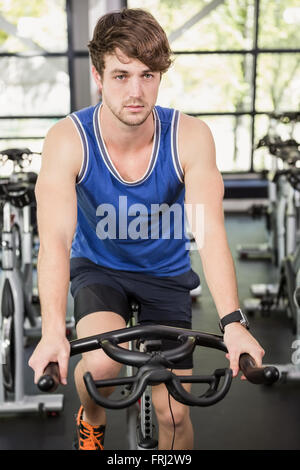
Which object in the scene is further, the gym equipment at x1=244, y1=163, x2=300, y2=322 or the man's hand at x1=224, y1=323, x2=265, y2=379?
the gym equipment at x1=244, y1=163, x2=300, y2=322

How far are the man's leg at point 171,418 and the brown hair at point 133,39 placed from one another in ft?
2.72

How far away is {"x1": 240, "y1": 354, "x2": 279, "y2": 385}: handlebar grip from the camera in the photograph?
1022mm

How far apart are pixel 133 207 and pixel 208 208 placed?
0.73ft

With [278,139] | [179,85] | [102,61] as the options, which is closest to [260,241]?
[278,139]

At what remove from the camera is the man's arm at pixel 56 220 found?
1314 millimetres

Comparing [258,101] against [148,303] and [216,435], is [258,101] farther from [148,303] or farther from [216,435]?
[148,303]

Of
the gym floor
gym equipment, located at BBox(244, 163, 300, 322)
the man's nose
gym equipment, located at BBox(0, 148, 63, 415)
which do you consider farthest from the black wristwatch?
gym equipment, located at BBox(244, 163, 300, 322)

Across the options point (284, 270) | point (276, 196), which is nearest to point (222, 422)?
point (284, 270)

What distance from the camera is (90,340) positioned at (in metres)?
1.12

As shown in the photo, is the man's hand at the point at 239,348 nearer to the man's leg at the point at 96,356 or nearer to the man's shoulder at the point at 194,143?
the man's leg at the point at 96,356

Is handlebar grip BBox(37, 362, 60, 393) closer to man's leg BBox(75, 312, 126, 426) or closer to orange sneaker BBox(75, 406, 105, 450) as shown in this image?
man's leg BBox(75, 312, 126, 426)

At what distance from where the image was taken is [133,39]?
1.41 metres

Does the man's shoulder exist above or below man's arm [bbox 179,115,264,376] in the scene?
above

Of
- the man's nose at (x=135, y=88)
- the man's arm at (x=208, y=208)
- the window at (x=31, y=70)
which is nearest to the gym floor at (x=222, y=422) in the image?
the man's arm at (x=208, y=208)
